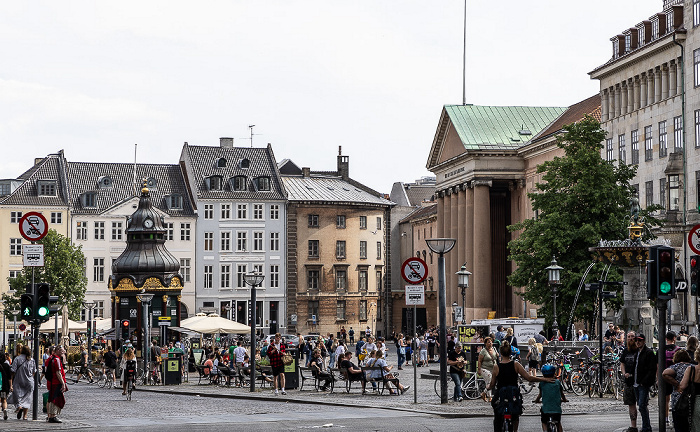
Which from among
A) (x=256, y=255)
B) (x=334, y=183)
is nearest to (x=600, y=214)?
(x=256, y=255)

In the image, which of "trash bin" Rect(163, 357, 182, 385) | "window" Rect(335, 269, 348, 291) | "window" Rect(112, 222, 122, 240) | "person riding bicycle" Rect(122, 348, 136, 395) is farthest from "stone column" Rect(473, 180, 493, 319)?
"person riding bicycle" Rect(122, 348, 136, 395)

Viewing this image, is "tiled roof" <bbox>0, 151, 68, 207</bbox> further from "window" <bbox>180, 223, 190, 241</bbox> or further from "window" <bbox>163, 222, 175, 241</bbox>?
"window" <bbox>180, 223, 190, 241</bbox>

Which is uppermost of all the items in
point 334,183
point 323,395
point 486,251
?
point 334,183

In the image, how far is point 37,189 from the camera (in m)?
101

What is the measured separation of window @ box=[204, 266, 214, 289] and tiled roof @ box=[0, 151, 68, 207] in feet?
42.9

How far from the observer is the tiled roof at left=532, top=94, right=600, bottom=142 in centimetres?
9219

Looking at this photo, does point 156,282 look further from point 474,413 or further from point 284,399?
point 474,413

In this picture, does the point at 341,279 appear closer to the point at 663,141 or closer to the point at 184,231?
the point at 184,231

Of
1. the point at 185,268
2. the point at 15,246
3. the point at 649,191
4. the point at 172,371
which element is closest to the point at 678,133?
the point at 649,191

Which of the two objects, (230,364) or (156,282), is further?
(156,282)

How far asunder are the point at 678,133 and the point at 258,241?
48.0 m

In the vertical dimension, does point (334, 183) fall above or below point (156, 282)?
above

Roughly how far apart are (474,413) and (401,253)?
10463 cm

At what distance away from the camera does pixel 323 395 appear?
3741 cm
